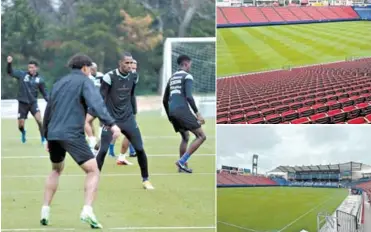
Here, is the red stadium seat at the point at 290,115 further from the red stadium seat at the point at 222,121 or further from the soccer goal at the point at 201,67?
the soccer goal at the point at 201,67

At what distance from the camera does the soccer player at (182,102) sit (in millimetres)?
8031

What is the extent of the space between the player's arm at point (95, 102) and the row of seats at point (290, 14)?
1.05 metres

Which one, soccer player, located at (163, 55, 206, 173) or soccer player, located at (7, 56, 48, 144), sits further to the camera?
soccer player, located at (7, 56, 48, 144)

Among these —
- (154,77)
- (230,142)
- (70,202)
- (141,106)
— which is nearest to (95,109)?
(230,142)

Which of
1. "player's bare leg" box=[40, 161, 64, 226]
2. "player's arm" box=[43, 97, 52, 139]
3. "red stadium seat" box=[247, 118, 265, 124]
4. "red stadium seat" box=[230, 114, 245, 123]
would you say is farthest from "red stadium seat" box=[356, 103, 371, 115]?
"player's bare leg" box=[40, 161, 64, 226]

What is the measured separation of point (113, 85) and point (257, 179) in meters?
2.61

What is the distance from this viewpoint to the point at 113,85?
7.92 metres

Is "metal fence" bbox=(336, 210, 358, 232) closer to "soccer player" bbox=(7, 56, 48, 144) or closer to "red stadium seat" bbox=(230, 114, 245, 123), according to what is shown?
"red stadium seat" bbox=(230, 114, 245, 123)

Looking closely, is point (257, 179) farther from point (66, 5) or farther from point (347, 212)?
point (66, 5)

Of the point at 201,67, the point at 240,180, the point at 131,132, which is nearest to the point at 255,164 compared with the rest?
the point at 240,180

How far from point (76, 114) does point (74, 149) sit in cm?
22

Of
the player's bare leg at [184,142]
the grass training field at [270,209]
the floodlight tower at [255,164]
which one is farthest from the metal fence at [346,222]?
the player's bare leg at [184,142]

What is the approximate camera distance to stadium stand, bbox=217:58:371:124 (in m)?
5.44

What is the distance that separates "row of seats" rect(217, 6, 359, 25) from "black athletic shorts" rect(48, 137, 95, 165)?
1.34 meters
